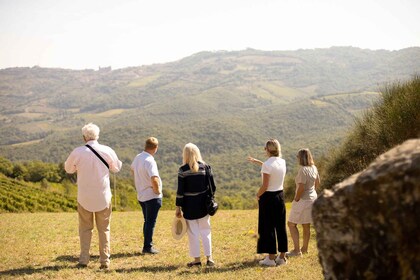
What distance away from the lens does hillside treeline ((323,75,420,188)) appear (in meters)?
13.9

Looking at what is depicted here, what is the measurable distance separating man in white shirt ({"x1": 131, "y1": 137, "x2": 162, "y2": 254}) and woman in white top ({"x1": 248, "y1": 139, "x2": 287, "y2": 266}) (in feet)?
7.55

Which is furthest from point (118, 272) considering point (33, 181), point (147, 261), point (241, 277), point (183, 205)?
point (33, 181)

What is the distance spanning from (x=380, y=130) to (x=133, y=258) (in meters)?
10.3

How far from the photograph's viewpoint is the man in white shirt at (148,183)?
9.12m

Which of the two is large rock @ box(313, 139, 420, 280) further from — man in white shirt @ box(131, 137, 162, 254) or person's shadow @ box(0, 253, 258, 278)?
man in white shirt @ box(131, 137, 162, 254)

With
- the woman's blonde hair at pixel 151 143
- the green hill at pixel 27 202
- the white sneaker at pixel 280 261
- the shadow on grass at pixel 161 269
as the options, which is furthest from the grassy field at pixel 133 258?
the green hill at pixel 27 202

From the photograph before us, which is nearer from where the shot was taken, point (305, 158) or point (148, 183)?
point (305, 158)

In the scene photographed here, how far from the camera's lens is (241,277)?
7.32 metres

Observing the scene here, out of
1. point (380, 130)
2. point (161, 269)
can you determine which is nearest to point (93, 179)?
point (161, 269)

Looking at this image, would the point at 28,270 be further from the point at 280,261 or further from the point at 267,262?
the point at 280,261

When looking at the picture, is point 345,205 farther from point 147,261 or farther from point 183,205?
point 147,261

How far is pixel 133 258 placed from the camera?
9.12 metres

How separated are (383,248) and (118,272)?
536 cm

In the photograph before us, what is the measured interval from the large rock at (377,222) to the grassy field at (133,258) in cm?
345
